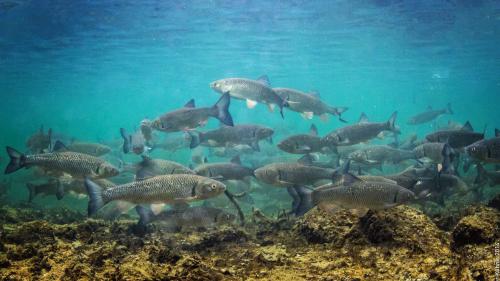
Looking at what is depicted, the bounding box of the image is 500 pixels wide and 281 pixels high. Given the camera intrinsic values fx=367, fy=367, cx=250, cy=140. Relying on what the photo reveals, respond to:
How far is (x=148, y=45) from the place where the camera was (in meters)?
33.6

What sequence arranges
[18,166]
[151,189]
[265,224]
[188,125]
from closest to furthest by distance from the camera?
[151,189] → [265,224] → [18,166] → [188,125]

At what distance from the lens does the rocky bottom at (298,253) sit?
3080 mm

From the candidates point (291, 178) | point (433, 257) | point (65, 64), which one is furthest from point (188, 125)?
point (65, 64)

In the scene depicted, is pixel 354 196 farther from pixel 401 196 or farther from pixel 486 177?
pixel 486 177

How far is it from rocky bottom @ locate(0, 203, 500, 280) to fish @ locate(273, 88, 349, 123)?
651 centimetres

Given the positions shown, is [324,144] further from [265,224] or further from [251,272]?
[251,272]

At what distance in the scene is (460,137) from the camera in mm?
8711

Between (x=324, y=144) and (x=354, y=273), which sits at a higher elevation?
(x=354, y=273)

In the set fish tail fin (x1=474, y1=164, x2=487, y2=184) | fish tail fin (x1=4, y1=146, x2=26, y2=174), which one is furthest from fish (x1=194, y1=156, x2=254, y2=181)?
fish tail fin (x1=474, y1=164, x2=487, y2=184)

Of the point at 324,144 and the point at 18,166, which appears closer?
the point at 18,166

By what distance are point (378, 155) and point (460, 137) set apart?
2.63 metres

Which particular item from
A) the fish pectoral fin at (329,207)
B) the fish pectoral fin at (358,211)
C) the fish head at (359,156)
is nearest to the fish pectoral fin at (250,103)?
the fish head at (359,156)

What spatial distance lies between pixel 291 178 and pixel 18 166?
18.2ft

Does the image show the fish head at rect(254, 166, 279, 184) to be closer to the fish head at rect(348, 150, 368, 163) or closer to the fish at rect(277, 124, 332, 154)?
the fish at rect(277, 124, 332, 154)
